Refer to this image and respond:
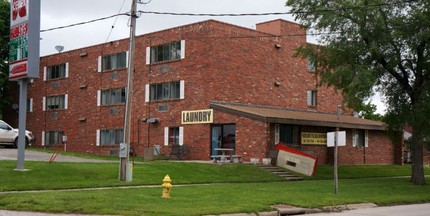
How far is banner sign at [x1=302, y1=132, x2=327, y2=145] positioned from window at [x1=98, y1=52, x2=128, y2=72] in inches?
578

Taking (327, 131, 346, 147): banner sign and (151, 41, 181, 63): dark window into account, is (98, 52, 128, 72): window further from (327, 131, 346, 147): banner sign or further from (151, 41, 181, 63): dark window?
(327, 131, 346, 147): banner sign

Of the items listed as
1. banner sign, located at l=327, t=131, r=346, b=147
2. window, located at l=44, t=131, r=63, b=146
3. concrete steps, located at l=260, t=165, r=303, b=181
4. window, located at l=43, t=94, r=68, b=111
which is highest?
window, located at l=43, t=94, r=68, b=111

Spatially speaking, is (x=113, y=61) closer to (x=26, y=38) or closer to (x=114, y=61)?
(x=114, y=61)

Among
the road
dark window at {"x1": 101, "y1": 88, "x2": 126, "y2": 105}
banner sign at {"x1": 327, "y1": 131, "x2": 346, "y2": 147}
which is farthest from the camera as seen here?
dark window at {"x1": 101, "y1": 88, "x2": 126, "y2": 105}

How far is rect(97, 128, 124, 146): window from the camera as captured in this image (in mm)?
Answer: 42812

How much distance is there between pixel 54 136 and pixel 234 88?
19697 millimetres

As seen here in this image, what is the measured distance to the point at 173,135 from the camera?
3825 centimetres

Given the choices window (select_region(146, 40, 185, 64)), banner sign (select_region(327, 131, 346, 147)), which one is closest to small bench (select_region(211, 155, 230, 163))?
window (select_region(146, 40, 185, 64))

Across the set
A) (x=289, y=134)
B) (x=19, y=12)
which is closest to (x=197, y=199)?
(x=19, y=12)

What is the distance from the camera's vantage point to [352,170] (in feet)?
115

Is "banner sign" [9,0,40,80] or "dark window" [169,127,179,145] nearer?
"banner sign" [9,0,40,80]

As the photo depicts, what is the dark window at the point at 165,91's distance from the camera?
38.2 metres

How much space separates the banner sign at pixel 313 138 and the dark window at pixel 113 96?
562 inches

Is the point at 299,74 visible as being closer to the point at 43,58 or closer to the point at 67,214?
the point at 43,58
